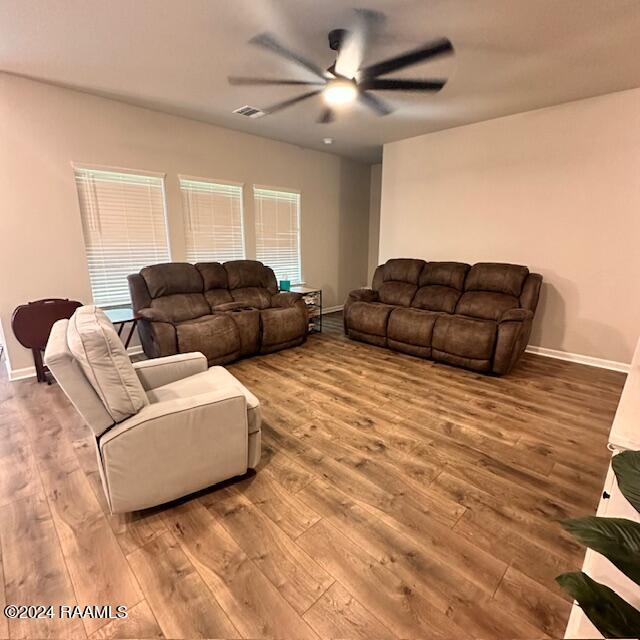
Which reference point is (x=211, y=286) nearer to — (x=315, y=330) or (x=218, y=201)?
(x=218, y=201)

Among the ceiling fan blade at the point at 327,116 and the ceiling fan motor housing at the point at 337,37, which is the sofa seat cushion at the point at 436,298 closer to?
the ceiling fan blade at the point at 327,116

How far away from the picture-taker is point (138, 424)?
1620 millimetres

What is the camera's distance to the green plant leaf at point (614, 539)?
622mm

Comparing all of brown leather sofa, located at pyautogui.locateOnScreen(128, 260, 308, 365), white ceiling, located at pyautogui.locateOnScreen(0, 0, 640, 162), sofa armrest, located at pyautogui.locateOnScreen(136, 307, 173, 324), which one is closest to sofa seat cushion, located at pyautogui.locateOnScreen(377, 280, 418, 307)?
brown leather sofa, located at pyautogui.locateOnScreen(128, 260, 308, 365)

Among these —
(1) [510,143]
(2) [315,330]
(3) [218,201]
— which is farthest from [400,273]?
(3) [218,201]

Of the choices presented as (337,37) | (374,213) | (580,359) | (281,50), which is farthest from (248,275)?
(580,359)

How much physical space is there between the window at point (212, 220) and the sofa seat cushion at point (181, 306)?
28.9 inches

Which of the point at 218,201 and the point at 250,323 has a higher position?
the point at 218,201

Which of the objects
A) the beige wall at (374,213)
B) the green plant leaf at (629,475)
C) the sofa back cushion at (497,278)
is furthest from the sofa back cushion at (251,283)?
the green plant leaf at (629,475)

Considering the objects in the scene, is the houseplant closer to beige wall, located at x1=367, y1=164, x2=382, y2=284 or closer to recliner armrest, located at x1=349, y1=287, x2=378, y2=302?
recliner armrest, located at x1=349, y1=287, x2=378, y2=302

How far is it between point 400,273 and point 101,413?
3987 mm

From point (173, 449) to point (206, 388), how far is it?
0.52 meters

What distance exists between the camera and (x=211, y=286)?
13.9 ft

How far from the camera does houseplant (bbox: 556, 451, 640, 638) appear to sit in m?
0.61
